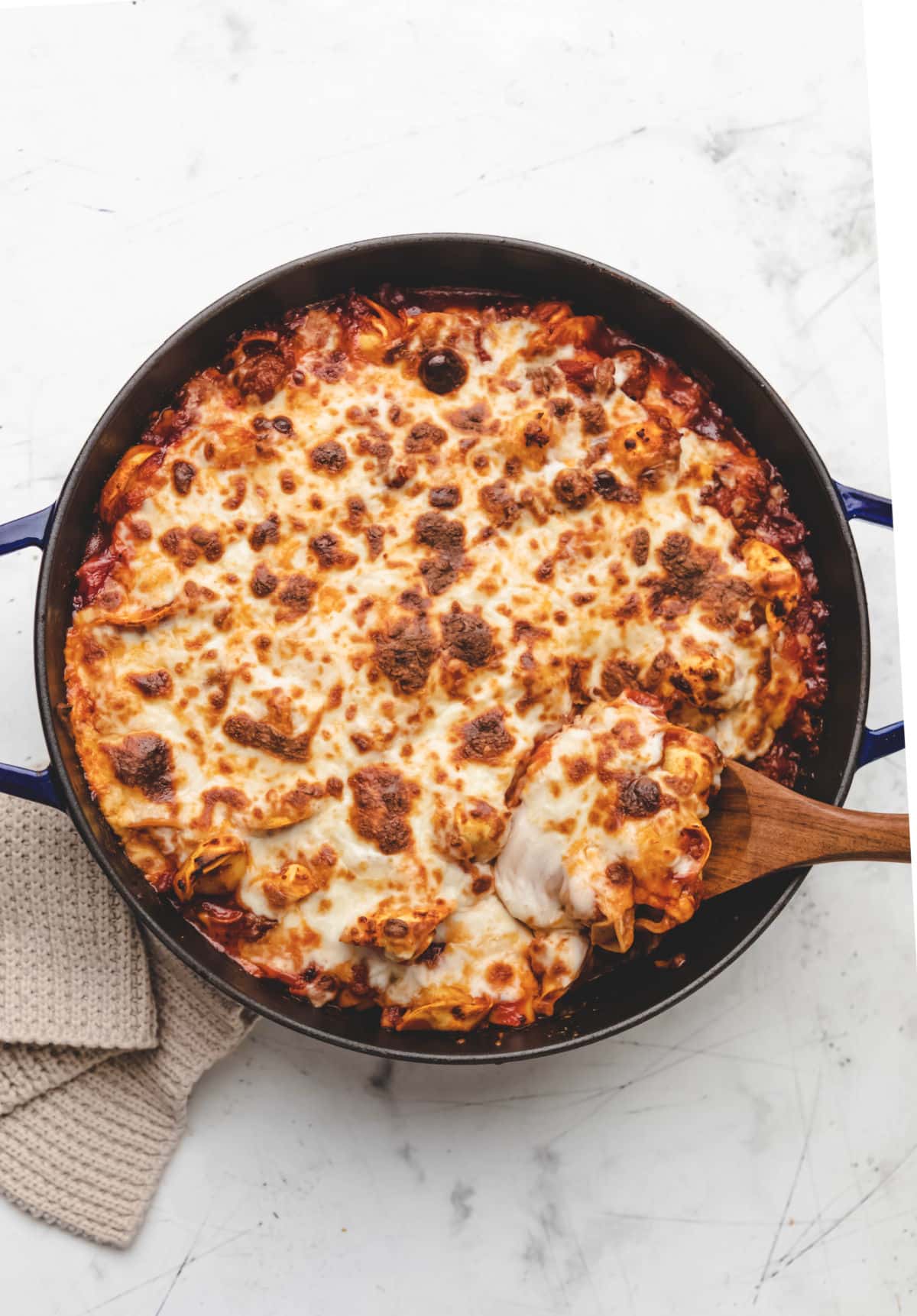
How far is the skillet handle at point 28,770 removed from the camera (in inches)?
122

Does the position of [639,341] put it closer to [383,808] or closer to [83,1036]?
[383,808]

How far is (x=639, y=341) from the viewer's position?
3502mm

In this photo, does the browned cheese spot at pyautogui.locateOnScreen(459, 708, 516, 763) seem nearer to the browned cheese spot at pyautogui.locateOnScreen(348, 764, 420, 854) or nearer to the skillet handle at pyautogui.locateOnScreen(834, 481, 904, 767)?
the browned cheese spot at pyautogui.locateOnScreen(348, 764, 420, 854)

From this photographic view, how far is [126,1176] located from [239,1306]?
0.53m

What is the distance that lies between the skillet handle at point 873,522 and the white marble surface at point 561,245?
1.55 feet

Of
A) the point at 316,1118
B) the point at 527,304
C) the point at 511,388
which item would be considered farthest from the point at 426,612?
the point at 316,1118

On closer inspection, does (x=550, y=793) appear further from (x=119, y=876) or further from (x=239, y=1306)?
(x=239, y=1306)

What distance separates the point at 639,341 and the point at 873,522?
0.84 meters

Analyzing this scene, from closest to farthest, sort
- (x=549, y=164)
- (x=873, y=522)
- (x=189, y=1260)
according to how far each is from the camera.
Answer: (x=873, y=522) → (x=189, y=1260) → (x=549, y=164)

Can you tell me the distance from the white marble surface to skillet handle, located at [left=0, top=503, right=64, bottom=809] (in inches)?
19.7

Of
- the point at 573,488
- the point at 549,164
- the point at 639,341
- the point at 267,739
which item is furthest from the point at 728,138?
the point at 267,739

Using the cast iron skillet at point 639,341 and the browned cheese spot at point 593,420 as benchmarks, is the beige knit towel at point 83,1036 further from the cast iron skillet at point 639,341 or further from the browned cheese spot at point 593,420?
the browned cheese spot at point 593,420

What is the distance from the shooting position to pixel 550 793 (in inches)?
118

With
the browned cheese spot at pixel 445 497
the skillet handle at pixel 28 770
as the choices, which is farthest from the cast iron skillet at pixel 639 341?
the browned cheese spot at pixel 445 497
